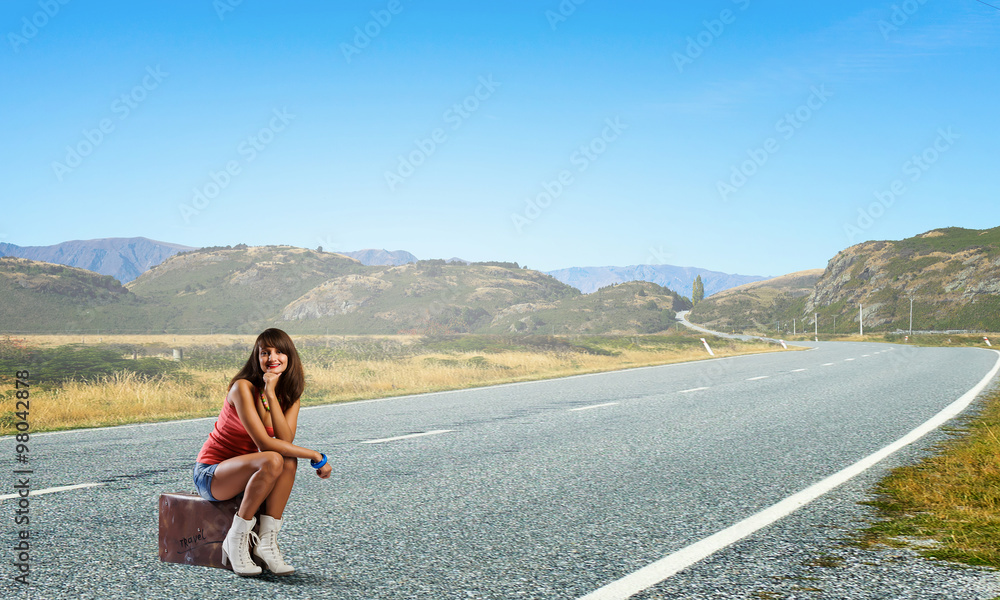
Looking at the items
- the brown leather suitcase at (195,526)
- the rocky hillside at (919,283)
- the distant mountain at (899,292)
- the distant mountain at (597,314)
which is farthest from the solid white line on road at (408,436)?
the rocky hillside at (919,283)

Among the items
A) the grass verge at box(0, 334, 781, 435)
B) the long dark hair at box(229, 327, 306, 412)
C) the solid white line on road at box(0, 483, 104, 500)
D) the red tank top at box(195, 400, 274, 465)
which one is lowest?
the grass verge at box(0, 334, 781, 435)

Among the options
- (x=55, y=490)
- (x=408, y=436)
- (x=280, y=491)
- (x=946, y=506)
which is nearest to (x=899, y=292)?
(x=408, y=436)

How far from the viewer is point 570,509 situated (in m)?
5.09

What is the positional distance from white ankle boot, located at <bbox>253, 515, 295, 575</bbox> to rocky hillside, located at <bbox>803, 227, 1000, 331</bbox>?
127809mm

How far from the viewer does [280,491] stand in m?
3.60

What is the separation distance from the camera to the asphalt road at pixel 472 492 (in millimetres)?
3629

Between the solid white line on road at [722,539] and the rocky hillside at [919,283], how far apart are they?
12293 centimetres

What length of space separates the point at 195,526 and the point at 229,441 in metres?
0.46

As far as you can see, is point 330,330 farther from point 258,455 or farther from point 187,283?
point 258,455

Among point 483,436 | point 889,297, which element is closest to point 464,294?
point 889,297

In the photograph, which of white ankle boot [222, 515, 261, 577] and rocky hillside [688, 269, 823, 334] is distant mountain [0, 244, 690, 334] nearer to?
rocky hillside [688, 269, 823, 334]

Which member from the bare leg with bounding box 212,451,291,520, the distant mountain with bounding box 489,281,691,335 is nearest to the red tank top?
the bare leg with bounding box 212,451,291,520

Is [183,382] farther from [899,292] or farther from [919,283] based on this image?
[919,283]

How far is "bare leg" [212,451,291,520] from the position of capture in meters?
3.51
